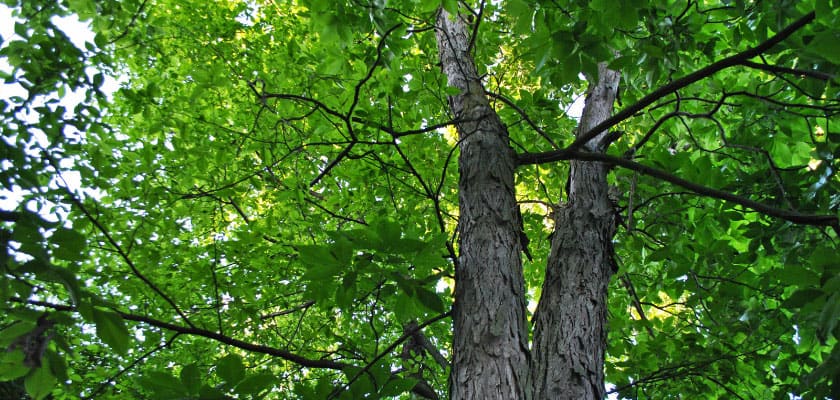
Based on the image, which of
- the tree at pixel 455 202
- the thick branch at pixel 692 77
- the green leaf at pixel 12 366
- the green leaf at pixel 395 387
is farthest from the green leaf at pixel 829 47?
the green leaf at pixel 12 366

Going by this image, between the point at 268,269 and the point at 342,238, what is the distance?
9.64 ft

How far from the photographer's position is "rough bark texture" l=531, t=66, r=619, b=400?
2.80 meters

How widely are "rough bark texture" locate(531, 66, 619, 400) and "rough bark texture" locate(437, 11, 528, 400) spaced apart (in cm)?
75

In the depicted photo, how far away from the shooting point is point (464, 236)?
2523mm

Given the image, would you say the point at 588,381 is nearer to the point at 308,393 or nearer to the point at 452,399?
the point at 452,399

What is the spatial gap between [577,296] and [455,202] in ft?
7.11

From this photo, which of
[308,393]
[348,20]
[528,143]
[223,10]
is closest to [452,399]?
[308,393]

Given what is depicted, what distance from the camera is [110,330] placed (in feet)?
4.23

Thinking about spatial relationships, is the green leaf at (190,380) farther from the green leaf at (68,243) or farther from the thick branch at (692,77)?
the thick branch at (692,77)

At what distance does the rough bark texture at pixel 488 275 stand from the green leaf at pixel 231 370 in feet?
2.91

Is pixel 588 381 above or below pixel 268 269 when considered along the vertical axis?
below

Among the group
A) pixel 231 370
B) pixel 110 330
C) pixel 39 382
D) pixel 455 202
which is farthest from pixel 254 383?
pixel 455 202

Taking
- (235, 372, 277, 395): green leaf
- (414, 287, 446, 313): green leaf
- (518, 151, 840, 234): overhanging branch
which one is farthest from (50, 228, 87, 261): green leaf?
(518, 151, 840, 234): overhanging branch

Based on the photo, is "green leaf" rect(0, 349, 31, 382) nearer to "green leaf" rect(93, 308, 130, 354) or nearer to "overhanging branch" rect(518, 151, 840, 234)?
"green leaf" rect(93, 308, 130, 354)
